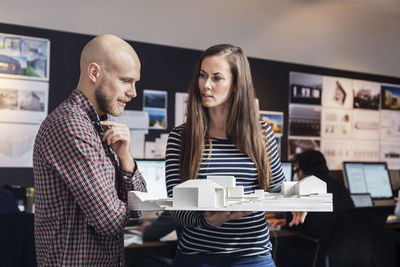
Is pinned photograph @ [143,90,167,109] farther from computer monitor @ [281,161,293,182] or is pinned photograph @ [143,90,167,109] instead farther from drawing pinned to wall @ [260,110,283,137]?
computer monitor @ [281,161,293,182]

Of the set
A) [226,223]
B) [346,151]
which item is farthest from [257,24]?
[226,223]

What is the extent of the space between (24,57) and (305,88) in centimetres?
257

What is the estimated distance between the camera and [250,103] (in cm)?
166

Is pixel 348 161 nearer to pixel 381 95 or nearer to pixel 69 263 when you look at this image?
pixel 381 95

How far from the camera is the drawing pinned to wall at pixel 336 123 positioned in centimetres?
471

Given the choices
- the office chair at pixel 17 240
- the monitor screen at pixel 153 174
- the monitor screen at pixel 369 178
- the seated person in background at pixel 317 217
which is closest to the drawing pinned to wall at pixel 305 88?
the monitor screen at pixel 369 178

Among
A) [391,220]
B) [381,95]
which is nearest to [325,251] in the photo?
[391,220]

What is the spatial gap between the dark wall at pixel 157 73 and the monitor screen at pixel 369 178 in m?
0.62

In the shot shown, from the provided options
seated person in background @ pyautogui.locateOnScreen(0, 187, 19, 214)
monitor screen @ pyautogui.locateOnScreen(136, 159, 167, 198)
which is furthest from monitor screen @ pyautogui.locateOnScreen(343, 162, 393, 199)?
seated person in background @ pyautogui.locateOnScreen(0, 187, 19, 214)

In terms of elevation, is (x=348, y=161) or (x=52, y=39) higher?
(x=52, y=39)

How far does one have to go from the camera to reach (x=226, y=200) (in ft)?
3.93

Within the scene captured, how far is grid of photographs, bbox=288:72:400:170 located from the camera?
456cm

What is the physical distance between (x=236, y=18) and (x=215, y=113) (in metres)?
2.74

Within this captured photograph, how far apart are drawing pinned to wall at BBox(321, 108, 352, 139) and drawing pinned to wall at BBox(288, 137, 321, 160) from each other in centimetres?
13
